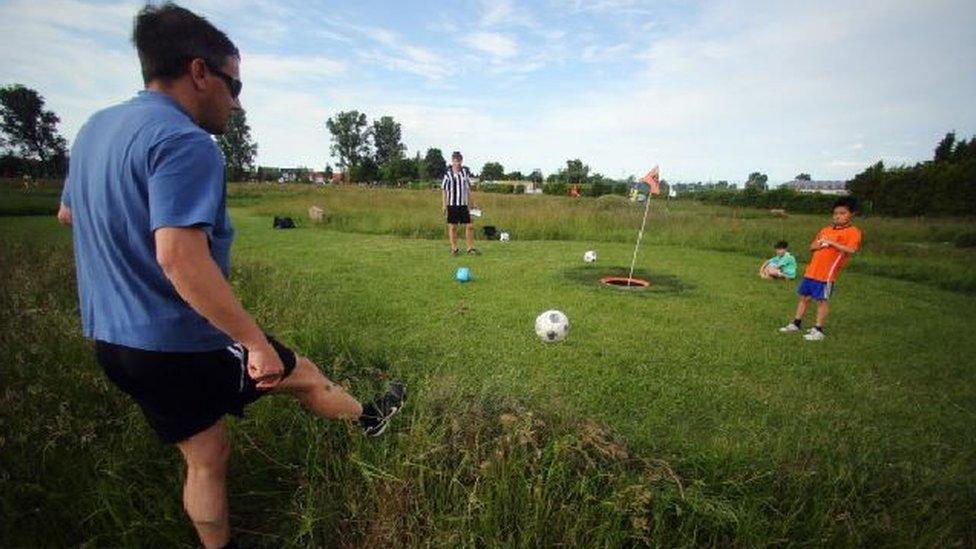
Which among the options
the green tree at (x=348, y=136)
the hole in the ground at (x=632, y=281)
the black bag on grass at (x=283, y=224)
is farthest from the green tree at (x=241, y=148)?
the hole in the ground at (x=632, y=281)

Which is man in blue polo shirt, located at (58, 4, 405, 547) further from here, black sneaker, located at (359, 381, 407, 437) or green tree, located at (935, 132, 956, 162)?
green tree, located at (935, 132, 956, 162)

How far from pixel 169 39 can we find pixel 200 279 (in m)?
0.85

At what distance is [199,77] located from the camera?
1.60m

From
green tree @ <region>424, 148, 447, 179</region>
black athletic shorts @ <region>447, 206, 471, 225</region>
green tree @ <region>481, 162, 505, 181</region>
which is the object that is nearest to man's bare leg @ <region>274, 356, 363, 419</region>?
black athletic shorts @ <region>447, 206, 471, 225</region>

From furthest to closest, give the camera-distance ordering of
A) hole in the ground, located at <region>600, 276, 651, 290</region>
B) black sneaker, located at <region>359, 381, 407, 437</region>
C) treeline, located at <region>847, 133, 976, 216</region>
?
treeline, located at <region>847, 133, 976, 216</region>
hole in the ground, located at <region>600, 276, 651, 290</region>
black sneaker, located at <region>359, 381, 407, 437</region>

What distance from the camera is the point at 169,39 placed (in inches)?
60.6

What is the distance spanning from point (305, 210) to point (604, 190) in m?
40.5

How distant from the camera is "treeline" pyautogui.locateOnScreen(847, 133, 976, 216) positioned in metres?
22.1

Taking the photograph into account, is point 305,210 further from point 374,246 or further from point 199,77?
point 199,77

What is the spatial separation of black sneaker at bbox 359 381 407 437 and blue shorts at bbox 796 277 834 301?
544 cm

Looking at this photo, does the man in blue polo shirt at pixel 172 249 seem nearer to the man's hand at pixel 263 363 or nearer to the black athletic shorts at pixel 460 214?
the man's hand at pixel 263 363

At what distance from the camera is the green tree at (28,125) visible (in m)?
51.6

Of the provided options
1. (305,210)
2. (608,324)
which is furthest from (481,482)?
(305,210)

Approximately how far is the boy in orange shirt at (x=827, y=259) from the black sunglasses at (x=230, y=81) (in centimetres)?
607
